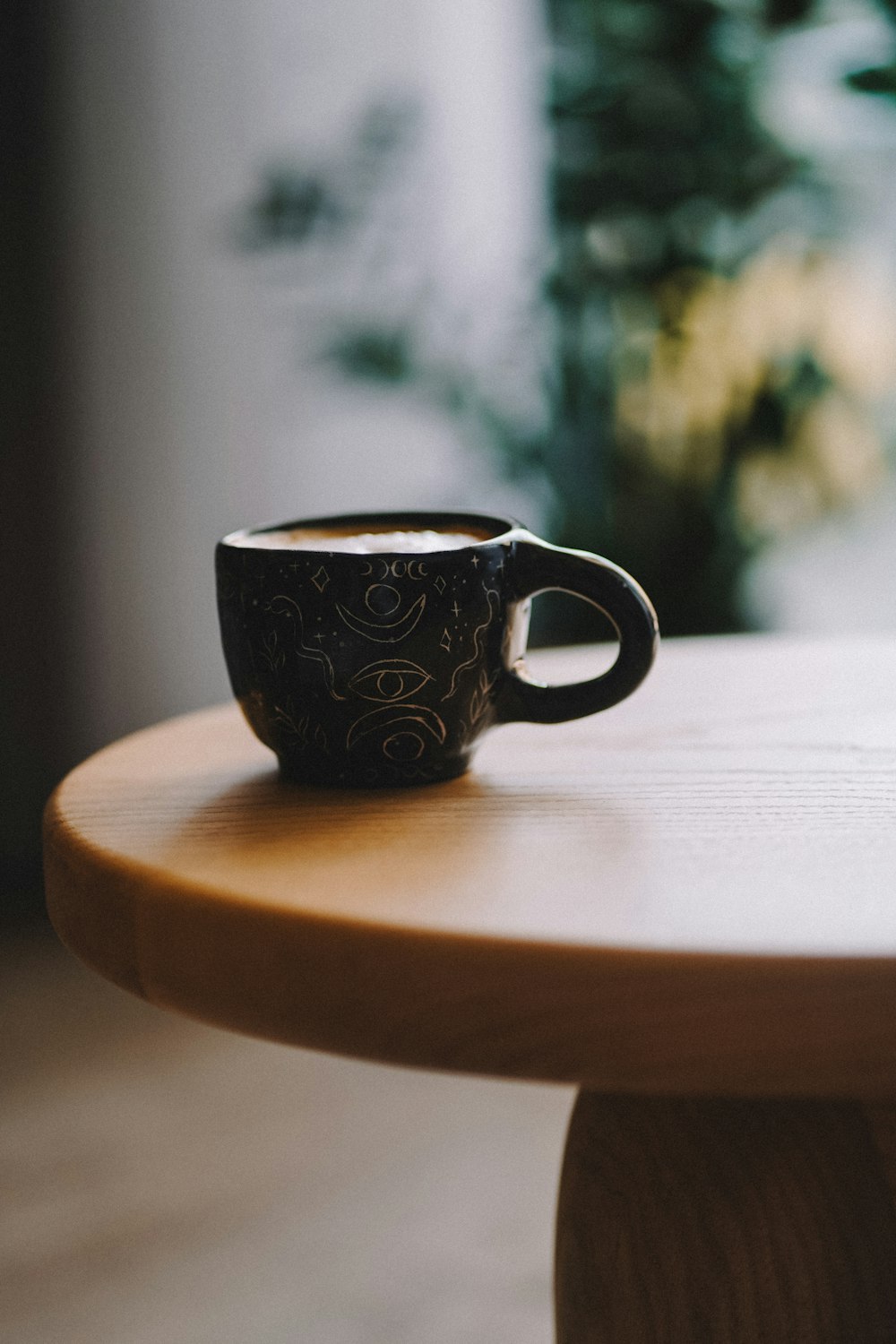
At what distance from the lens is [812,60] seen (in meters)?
1.88

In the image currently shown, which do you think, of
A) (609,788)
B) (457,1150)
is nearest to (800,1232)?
(609,788)

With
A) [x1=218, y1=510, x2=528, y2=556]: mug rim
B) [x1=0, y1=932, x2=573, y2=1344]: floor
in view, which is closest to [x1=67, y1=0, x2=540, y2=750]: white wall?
[x1=0, y1=932, x2=573, y2=1344]: floor

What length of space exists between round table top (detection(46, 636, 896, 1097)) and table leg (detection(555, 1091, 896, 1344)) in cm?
18

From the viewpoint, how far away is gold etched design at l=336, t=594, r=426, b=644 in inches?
20.6

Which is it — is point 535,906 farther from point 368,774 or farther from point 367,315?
point 367,315

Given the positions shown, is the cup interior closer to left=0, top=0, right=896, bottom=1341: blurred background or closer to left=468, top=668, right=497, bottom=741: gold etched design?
left=468, top=668, right=497, bottom=741: gold etched design

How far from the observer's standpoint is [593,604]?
1.86 feet

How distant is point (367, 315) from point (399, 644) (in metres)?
1.62

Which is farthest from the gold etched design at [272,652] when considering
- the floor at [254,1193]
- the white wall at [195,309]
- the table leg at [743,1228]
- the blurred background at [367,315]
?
the white wall at [195,309]

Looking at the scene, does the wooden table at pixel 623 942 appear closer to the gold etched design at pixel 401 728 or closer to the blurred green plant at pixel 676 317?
the gold etched design at pixel 401 728

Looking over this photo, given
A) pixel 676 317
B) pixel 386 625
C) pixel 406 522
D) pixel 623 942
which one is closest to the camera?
pixel 623 942

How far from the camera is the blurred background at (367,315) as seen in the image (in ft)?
6.20

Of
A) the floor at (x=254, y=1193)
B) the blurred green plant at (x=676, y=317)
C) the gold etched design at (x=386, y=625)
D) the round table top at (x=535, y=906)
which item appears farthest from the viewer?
the blurred green plant at (x=676, y=317)

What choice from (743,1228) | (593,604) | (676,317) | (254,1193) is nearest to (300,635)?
(593,604)
